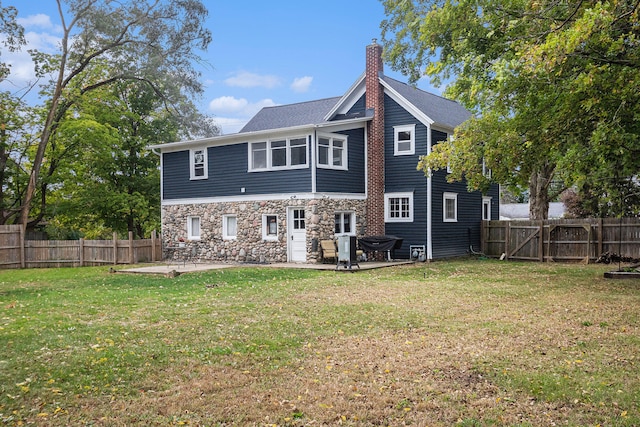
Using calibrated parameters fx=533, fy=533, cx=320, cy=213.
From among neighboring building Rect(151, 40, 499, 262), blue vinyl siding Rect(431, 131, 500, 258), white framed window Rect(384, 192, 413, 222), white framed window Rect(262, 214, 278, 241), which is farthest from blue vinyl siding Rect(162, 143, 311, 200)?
blue vinyl siding Rect(431, 131, 500, 258)

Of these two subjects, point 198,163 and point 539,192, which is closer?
point 198,163

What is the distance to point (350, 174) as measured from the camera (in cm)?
2114

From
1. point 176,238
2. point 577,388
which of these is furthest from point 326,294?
point 176,238

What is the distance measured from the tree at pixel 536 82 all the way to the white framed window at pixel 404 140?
5165 millimetres

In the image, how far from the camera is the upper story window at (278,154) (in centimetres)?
1995

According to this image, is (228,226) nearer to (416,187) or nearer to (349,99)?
(349,99)

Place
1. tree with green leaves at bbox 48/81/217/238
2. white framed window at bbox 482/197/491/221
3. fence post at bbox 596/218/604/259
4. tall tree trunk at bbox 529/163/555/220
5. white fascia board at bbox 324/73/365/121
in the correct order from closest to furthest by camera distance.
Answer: fence post at bbox 596/218/604/259 < white fascia board at bbox 324/73/365/121 < tall tree trunk at bbox 529/163/555/220 < white framed window at bbox 482/197/491/221 < tree with green leaves at bbox 48/81/217/238

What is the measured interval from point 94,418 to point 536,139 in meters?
11.3

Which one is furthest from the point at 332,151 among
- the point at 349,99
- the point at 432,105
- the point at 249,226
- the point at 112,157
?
the point at 112,157

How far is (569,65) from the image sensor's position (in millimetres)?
10117

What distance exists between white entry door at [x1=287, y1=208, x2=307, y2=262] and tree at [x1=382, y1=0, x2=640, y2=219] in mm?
6004

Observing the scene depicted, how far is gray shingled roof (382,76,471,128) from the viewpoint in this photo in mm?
22047

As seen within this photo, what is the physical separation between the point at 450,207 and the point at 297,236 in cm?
703

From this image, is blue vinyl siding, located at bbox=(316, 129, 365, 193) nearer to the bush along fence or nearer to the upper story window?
the upper story window
